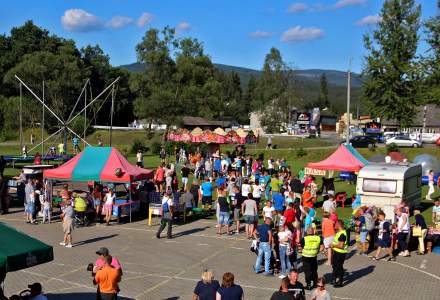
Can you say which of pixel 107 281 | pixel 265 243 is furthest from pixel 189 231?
pixel 107 281

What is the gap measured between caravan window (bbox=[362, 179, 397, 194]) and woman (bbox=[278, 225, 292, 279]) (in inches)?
338

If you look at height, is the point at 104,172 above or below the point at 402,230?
above

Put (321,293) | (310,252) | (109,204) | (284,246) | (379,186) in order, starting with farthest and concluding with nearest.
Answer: (379,186)
(109,204)
(284,246)
(310,252)
(321,293)

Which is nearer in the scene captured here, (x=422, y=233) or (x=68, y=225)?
(x=68, y=225)

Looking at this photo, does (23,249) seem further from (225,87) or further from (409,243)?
(225,87)

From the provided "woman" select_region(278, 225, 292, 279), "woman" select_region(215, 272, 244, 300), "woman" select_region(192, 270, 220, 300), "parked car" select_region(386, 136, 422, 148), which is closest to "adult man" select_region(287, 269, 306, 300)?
"woman" select_region(215, 272, 244, 300)

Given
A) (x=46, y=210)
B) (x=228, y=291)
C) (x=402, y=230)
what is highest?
(x=228, y=291)

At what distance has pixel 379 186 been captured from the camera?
21234mm

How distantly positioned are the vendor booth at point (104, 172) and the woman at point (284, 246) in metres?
8.72

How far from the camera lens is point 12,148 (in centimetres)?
5712

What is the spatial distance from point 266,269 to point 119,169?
28.7 ft

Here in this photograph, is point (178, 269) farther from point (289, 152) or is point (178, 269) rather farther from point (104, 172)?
point (289, 152)

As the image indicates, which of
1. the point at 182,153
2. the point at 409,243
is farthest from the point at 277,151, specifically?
the point at 409,243

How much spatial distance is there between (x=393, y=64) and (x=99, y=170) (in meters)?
35.8
